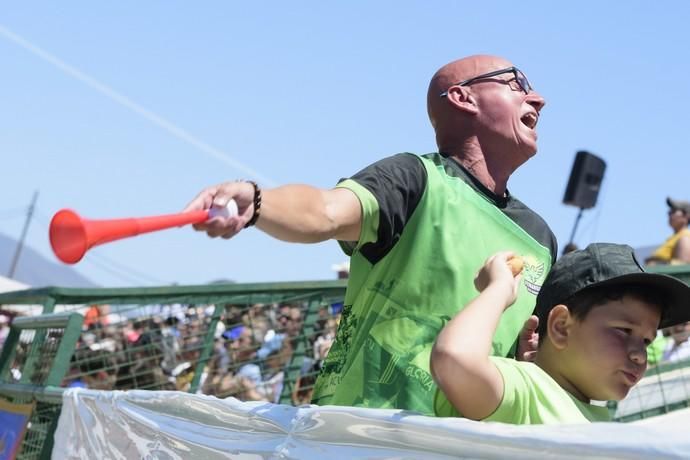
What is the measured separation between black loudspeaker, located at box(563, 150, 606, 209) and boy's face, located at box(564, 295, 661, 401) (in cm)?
999

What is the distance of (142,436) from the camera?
2.69m

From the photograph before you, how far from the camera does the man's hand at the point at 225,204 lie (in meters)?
1.84

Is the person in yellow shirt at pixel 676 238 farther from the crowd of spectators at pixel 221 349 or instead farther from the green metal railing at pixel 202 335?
the crowd of spectators at pixel 221 349

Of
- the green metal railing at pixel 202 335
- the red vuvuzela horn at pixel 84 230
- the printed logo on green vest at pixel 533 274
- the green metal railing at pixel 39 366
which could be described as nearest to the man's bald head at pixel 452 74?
the printed logo on green vest at pixel 533 274

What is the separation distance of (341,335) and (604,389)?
0.82 m

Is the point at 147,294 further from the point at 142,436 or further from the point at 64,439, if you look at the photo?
the point at 142,436

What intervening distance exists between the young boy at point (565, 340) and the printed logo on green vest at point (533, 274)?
1.07 ft


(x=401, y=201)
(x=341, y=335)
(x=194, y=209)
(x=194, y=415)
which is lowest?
(x=194, y=415)

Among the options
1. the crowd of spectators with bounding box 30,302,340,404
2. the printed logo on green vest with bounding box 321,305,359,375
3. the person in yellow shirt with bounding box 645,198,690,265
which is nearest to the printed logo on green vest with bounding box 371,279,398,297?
the printed logo on green vest with bounding box 321,305,359,375

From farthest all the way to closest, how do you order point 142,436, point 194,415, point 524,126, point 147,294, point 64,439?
point 147,294 < point 64,439 < point 524,126 < point 142,436 < point 194,415

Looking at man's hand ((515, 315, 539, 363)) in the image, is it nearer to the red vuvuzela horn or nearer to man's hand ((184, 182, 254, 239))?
man's hand ((184, 182, 254, 239))

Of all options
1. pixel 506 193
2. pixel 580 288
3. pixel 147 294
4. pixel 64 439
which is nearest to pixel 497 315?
pixel 580 288

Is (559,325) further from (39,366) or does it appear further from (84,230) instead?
(39,366)

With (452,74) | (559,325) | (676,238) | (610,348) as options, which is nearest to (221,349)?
(676,238)
